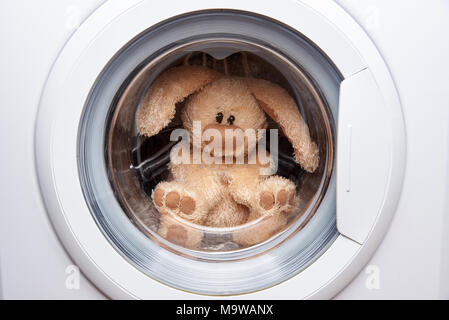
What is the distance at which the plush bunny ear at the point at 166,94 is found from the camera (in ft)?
2.75

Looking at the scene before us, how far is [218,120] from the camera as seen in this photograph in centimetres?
87

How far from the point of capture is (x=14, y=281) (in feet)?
2.66

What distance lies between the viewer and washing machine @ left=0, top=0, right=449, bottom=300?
2.33 ft

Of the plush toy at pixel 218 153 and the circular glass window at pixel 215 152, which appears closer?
the circular glass window at pixel 215 152

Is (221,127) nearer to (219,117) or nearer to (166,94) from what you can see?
(219,117)

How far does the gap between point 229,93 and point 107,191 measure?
31 centimetres

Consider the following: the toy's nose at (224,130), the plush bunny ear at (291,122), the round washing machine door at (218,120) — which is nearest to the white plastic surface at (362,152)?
the round washing machine door at (218,120)

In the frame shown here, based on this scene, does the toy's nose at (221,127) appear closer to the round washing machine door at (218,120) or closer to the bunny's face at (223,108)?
the bunny's face at (223,108)

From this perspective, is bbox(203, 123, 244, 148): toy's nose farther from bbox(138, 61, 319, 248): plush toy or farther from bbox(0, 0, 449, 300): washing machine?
bbox(0, 0, 449, 300): washing machine

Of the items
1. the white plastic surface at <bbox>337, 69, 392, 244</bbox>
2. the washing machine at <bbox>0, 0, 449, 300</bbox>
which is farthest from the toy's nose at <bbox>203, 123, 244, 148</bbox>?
the white plastic surface at <bbox>337, 69, 392, 244</bbox>

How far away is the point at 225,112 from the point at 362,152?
0.94 feet

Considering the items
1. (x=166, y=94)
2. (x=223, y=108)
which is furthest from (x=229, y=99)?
(x=166, y=94)

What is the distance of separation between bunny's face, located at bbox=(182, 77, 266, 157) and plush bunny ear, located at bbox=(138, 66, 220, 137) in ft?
0.09
